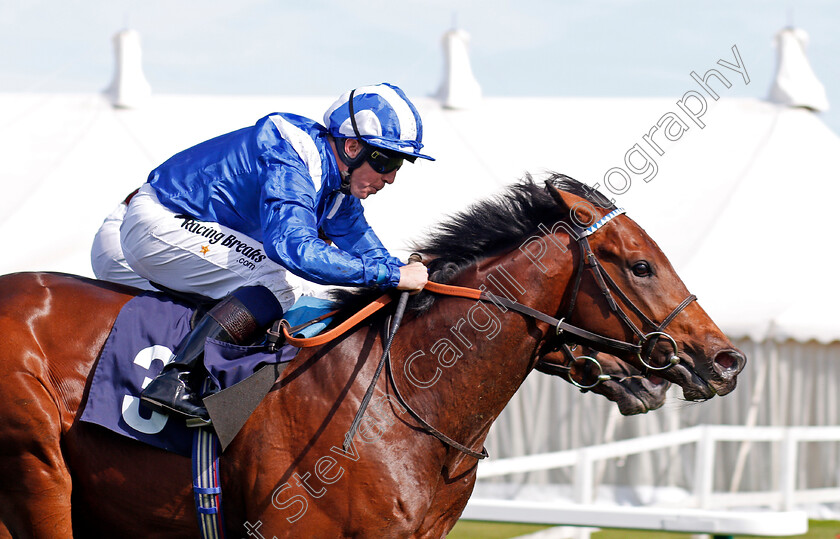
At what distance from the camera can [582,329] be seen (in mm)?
3289

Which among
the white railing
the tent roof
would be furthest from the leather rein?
the tent roof

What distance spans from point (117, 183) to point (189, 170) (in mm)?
8084

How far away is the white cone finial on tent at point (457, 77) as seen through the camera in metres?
12.7

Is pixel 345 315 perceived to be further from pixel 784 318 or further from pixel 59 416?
pixel 784 318

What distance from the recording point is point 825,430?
30.1 feet

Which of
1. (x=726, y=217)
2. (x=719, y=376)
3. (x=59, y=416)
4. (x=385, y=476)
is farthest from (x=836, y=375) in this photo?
(x=59, y=416)

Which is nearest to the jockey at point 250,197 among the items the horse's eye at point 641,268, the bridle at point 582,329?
the bridle at point 582,329

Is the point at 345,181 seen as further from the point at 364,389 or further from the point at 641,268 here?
the point at 641,268

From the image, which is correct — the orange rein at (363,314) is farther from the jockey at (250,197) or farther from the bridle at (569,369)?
the bridle at (569,369)

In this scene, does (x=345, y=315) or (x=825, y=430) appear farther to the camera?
(x=825, y=430)

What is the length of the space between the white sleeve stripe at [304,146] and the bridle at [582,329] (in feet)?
1.89

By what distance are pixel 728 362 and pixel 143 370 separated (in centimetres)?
204

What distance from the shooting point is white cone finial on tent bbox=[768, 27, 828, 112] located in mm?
11977

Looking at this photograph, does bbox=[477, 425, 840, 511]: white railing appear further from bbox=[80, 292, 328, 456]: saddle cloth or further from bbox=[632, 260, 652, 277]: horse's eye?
bbox=[80, 292, 328, 456]: saddle cloth
